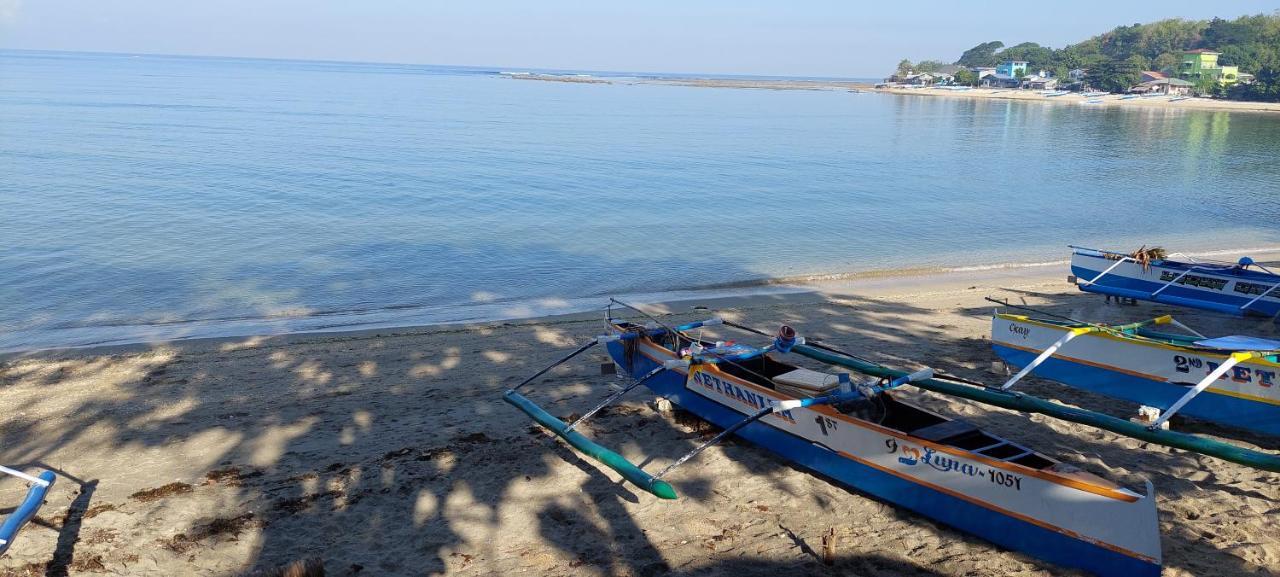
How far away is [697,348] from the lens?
1152 centimetres

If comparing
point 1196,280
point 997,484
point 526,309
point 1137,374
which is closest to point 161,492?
point 997,484

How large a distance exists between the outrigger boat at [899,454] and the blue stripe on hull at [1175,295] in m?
8.62

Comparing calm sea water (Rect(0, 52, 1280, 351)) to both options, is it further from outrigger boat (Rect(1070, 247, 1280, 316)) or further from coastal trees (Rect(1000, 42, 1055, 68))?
coastal trees (Rect(1000, 42, 1055, 68))

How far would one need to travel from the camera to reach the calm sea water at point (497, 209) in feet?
69.2

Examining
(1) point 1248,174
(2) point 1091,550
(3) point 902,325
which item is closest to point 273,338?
(3) point 902,325

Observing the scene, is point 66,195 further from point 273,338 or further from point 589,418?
point 589,418

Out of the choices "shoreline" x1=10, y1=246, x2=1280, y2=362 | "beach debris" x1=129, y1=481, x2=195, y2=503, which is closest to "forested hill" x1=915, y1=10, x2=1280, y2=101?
"shoreline" x1=10, y1=246, x2=1280, y2=362

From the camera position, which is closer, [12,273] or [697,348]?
[697,348]

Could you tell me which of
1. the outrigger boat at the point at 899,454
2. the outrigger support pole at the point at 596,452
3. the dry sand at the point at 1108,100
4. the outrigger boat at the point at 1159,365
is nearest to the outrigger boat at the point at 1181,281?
the outrigger boat at the point at 1159,365

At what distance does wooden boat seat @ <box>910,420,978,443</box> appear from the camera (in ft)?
28.3

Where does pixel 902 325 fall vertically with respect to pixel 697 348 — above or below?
below

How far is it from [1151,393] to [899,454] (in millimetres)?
5081

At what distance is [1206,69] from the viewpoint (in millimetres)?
128625

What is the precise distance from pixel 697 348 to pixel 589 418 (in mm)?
1690
